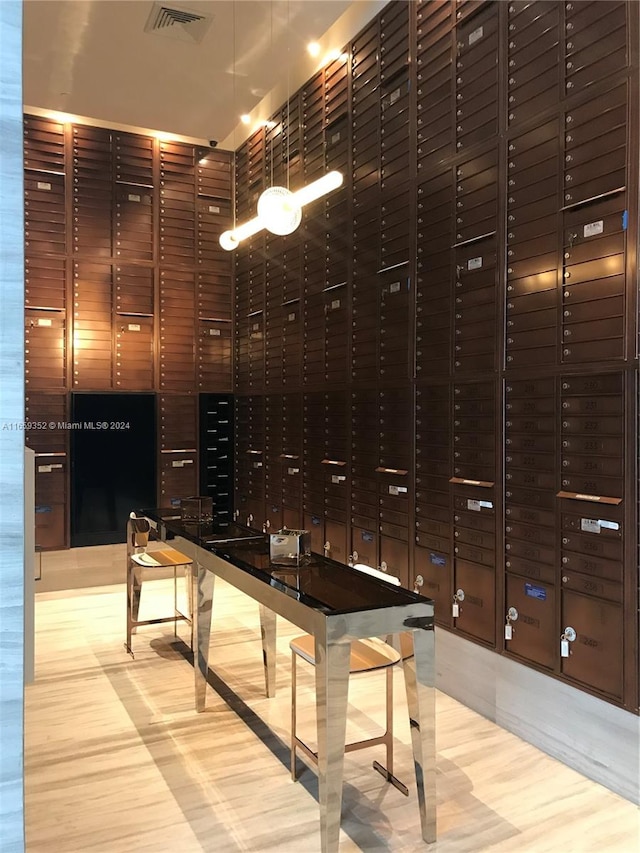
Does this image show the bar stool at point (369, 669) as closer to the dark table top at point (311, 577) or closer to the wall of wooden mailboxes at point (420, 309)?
the dark table top at point (311, 577)

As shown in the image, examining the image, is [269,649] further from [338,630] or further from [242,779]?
[338,630]

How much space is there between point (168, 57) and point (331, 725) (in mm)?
4131

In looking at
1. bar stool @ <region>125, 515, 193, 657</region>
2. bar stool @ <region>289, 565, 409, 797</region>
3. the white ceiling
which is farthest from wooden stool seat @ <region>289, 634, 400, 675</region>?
the white ceiling

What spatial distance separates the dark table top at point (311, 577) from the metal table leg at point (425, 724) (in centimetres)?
19

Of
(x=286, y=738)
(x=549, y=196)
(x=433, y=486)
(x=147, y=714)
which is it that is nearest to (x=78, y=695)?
(x=147, y=714)

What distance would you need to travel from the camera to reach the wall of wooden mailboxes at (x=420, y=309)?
239cm

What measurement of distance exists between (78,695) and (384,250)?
8.95 feet

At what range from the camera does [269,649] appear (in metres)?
3.13

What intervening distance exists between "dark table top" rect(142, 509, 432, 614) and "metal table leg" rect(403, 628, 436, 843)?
191mm

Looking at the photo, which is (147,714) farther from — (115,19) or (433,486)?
(115,19)

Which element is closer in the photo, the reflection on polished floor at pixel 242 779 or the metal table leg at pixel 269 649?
the reflection on polished floor at pixel 242 779

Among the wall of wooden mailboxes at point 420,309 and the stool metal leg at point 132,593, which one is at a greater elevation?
the wall of wooden mailboxes at point 420,309

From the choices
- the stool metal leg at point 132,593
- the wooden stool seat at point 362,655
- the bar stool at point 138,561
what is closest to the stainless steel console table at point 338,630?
the wooden stool seat at point 362,655

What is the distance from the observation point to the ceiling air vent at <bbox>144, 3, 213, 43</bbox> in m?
3.75
